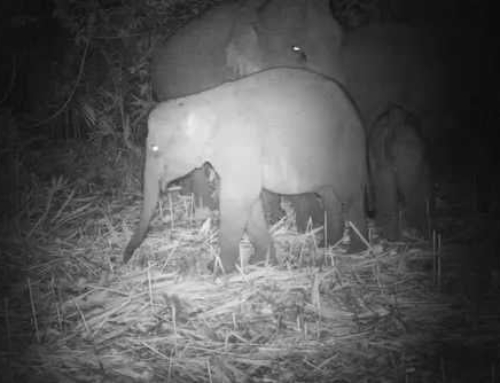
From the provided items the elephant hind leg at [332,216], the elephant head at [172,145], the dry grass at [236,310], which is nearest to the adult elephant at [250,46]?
the elephant hind leg at [332,216]

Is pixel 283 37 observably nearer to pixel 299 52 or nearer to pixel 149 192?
pixel 299 52

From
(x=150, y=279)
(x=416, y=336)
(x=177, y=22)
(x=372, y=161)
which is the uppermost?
(x=177, y=22)

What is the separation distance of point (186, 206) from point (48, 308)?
6.45ft

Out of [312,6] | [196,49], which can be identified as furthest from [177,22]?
[312,6]

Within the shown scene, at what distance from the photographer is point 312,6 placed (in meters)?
5.66

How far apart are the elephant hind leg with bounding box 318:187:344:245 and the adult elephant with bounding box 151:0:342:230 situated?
1.27 feet

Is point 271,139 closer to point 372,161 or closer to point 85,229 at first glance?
point 372,161

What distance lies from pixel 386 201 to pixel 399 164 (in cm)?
32

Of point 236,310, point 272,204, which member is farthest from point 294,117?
point 236,310

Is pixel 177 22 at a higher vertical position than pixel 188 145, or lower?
higher

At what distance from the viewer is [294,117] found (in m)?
4.67

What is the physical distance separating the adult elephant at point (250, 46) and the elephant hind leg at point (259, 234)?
713mm

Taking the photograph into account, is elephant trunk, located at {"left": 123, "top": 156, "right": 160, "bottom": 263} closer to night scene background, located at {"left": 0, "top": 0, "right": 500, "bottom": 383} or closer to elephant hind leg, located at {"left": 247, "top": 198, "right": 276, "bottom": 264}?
night scene background, located at {"left": 0, "top": 0, "right": 500, "bottom": 383}

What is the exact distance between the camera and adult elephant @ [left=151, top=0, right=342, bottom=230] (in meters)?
5.55
